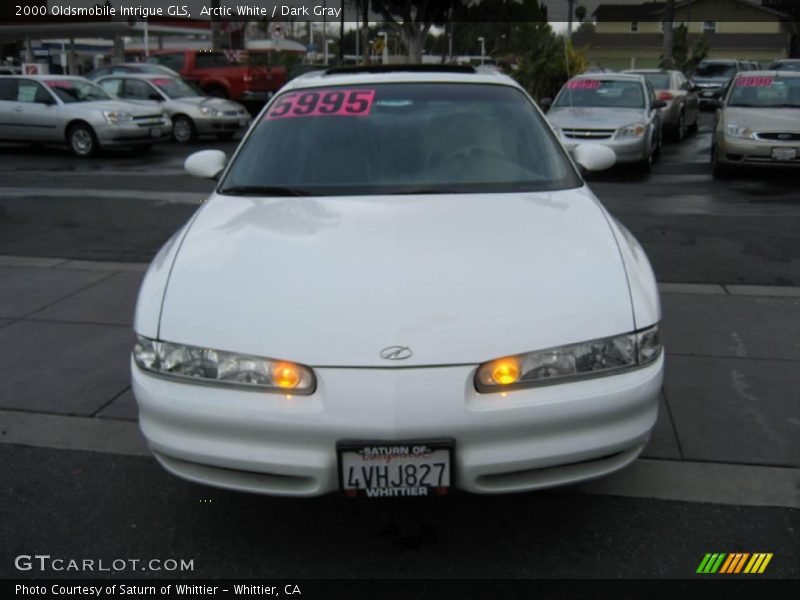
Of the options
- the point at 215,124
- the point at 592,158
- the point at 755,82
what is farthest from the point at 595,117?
the point at 215,124

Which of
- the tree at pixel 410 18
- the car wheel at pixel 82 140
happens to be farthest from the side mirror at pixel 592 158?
the tree at pixel 410 18

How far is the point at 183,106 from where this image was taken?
1809 centimetres

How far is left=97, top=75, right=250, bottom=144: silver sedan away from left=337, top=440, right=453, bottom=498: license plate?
16.6 metres

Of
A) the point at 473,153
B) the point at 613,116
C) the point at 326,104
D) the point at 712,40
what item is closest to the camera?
the point at 473,153

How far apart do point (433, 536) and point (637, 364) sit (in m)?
1.00

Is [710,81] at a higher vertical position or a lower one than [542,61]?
lower

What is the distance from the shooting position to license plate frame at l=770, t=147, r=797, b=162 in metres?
11.0

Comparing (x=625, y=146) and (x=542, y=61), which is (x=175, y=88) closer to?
(x=542, y=61)

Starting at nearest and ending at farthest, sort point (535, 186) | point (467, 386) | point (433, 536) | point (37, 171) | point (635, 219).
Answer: point (467, 386) < point (433, 536) < point (535, 186) < point (635, 219) < point (37, 171)

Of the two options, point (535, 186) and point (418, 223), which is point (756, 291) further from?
point (418, 223)

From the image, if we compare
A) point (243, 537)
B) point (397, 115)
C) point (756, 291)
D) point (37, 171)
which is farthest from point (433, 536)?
point (37, 171)

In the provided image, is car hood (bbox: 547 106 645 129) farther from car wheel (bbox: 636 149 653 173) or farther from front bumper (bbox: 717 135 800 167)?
front bumper (bbox: 717 135 800 167)

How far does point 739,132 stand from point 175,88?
500 inches

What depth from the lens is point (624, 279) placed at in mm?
2975
